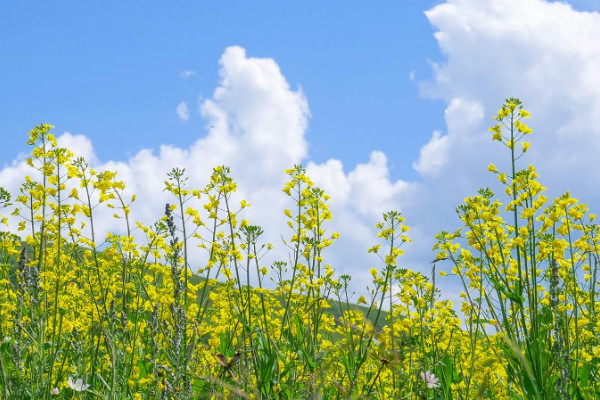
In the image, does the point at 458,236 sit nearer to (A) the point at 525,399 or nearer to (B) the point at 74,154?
(A) the point at 525,399

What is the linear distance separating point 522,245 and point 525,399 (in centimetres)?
124

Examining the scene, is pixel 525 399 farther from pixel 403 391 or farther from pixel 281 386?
pixel 403 391

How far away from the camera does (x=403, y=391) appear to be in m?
5.64

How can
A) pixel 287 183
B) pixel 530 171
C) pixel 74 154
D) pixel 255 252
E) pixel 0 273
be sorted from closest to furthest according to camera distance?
pixel 530 171
pixel 74 154
pixel 255 252
pixel 287 183
pixel 0 273

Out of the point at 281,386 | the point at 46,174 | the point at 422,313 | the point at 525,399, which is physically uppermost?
the point at 46,174

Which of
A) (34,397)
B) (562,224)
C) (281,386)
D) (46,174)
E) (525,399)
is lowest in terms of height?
(34,397)

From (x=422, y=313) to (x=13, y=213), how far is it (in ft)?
12.7

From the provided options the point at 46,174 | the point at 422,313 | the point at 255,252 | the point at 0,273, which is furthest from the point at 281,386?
the point at 0,273

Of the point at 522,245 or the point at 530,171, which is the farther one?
the point at 530,171

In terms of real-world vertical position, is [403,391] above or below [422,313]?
below

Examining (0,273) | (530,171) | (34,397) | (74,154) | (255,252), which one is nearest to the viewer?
(34,397)

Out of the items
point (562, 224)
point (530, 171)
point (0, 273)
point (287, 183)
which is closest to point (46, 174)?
point (287, 183)

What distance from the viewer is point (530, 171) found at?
4551 millimetres

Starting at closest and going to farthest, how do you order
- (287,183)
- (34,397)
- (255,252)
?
(34,397) < (255,252) < (287,183)
